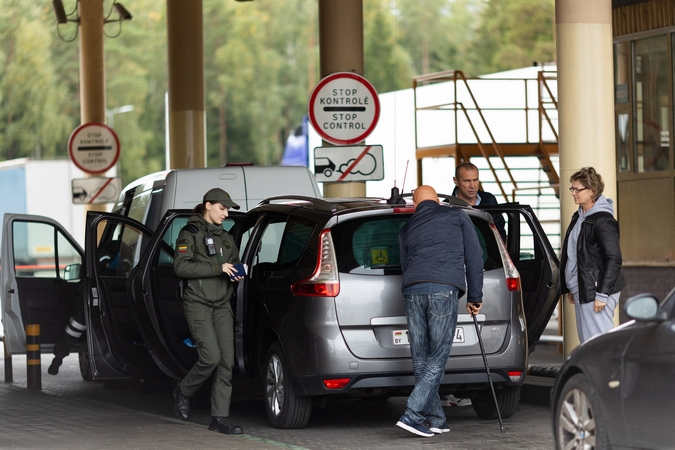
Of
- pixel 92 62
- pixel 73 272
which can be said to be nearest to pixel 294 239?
pixel 73 272

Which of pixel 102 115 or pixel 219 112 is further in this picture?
pixel 219 112

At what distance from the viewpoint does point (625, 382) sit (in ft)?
21.6

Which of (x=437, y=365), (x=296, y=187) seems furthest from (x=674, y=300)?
(x=296, y=187)

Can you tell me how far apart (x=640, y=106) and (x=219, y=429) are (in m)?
9.24

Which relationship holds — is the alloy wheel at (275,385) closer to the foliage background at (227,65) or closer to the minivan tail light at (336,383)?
the minivan tail light at (336,383)

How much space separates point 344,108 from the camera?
540 inches

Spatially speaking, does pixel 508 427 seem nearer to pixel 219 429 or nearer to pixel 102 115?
pixel 219 429

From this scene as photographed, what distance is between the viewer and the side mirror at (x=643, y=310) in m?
6.44

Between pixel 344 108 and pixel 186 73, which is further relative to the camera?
pixel 186 73

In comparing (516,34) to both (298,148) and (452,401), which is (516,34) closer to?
(298,148)

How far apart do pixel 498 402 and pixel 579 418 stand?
11.0 feet

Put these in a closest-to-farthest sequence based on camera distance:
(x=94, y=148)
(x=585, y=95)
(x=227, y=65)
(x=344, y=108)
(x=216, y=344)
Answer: (x=216, y=344) → (x=585, y=95) → (x=344, y=108) → (x=94, y=148) → (x=227, y=65)

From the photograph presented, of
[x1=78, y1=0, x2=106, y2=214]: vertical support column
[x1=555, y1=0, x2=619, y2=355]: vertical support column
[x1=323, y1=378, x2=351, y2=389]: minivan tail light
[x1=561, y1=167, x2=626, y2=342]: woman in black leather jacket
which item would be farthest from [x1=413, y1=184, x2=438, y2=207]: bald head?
[x1=78, y1=0, x2=106, y2=214]: vertical support column

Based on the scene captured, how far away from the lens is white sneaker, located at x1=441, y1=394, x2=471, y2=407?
11266mm
